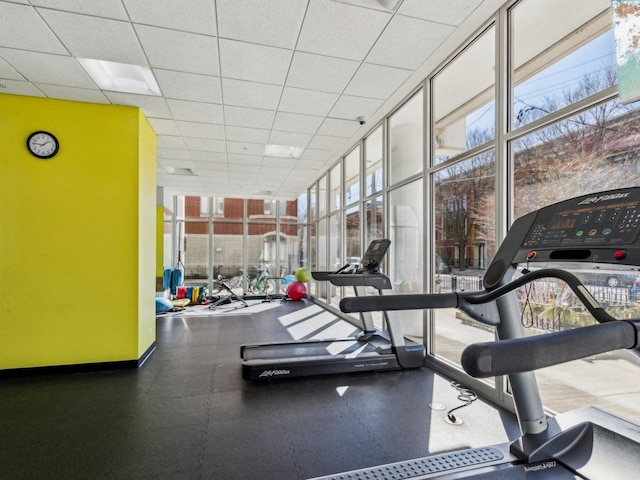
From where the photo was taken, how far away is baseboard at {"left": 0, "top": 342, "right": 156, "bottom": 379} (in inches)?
145

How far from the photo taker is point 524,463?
148 cm

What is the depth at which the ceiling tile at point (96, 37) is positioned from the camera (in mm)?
2605

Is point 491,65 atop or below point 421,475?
atop

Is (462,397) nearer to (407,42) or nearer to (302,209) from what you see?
(407,42)

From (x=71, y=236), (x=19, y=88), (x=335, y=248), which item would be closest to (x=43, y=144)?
(x=19, y=88)

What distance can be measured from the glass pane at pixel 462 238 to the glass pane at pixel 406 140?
0.70m

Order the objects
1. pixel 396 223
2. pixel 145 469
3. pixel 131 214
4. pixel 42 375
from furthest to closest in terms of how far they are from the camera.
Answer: pixel 396 223 → pixel 131 214 → pixel 42 375 → pixel 145 469

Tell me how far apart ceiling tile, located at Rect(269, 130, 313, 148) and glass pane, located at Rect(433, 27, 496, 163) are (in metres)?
2.14

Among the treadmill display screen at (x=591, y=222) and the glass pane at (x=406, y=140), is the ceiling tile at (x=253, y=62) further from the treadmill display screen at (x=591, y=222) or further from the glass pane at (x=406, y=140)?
the treadmill display screen at (x=591, y=222)

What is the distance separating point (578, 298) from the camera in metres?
1.43

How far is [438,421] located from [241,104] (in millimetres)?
3941

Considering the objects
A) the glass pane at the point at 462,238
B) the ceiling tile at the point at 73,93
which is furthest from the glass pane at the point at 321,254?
the ceiling tile at the point at 73,93

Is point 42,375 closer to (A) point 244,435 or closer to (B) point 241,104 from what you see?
(A) point 244,435

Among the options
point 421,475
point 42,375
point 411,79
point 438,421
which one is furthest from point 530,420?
point 42,375
